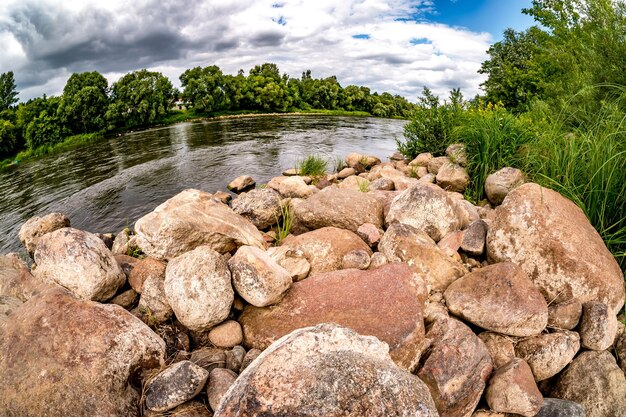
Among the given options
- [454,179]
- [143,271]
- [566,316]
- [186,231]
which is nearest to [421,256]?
[566,316]

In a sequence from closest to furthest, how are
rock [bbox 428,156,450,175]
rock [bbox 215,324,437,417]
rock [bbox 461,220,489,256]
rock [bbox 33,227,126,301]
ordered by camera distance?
1. rock [bbox 215,324,437,417]
2. rock [bbox 33,227,126,301]
3. rock [bbox 461,220,489,256]
4. rock [bbox 428,156,450,175]

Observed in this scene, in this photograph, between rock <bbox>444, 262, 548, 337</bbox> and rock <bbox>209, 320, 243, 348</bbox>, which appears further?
rock <bbox>209, 320, 243, 348</bbox>

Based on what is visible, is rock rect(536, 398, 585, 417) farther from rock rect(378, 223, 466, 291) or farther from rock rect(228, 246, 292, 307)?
rock rect(228, 246, 292, 307)

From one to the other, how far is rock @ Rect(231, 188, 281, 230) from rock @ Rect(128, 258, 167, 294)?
7.35ft

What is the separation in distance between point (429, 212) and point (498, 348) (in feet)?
7.32

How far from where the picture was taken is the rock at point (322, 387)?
7.00 ft

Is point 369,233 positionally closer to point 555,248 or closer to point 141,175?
point 555,248

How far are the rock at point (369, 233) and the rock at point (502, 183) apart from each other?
3.08 metres

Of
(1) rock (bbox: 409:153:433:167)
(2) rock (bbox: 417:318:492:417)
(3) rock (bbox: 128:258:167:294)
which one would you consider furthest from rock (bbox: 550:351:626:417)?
(1) rock (bbox: 409:153:433:167)

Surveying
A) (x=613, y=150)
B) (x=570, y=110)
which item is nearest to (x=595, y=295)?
(x=613, y=150)

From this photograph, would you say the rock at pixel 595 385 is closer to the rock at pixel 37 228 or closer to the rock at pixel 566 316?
the rock at pixel 566 316

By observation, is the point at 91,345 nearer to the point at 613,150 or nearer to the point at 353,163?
the point at 613,150

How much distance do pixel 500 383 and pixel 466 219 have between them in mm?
2975

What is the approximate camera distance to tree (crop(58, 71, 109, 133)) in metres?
46.8
